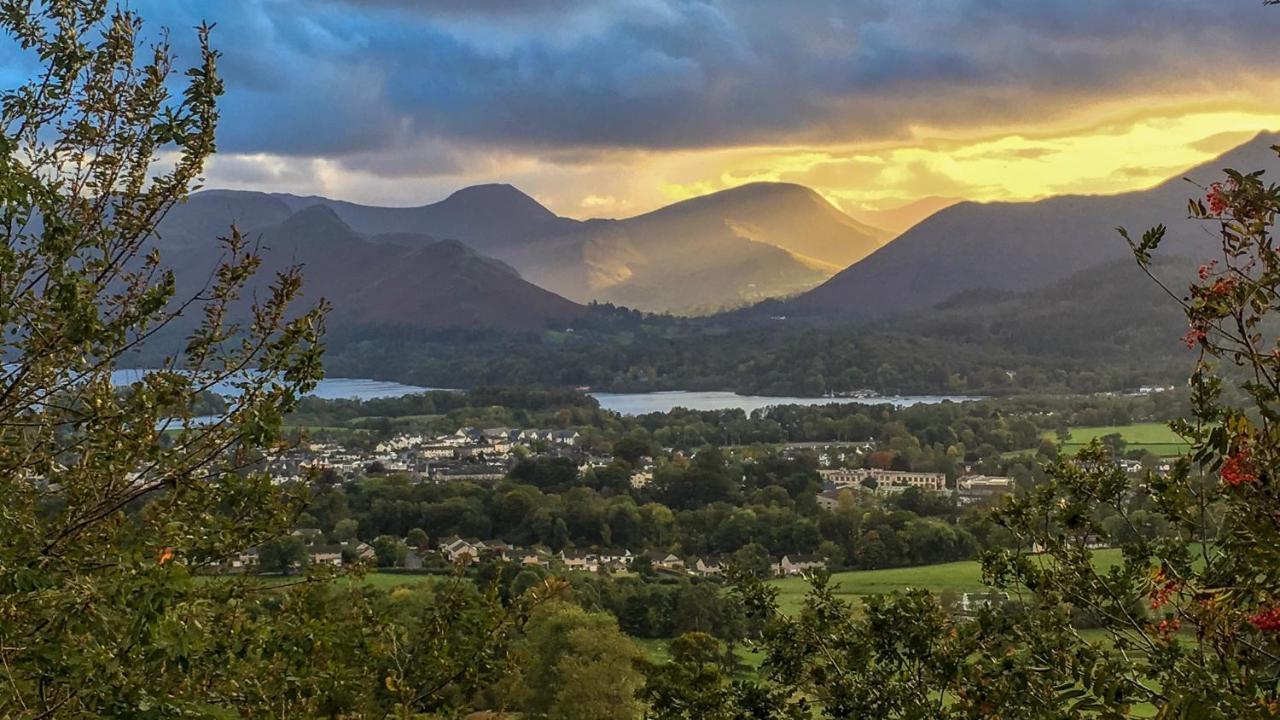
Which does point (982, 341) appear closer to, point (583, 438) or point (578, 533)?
point (583, 438)

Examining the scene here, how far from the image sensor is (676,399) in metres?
81.4

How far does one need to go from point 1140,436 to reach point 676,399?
40.5 meters

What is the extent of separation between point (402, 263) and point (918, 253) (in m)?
62.8

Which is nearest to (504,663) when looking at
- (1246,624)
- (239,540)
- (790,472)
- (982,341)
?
(239,540)

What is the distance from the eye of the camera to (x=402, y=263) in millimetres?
137125

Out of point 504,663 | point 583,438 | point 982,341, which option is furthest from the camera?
point 982,341

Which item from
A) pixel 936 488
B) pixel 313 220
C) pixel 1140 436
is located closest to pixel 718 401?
pixel 936 488

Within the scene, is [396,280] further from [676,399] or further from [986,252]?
[986,252]

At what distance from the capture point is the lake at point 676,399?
7388 cm

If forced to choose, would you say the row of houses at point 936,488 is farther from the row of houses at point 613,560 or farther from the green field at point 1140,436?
the row of houses at point 613,560

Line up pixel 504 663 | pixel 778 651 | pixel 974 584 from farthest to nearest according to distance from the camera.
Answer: pixel 974 584
pixel 778 651
pixel 504 663

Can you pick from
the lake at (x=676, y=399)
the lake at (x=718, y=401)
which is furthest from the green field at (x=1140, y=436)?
the lake at (x=718, y=401)

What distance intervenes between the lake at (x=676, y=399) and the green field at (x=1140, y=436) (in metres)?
18.2

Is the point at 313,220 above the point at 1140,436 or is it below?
above
